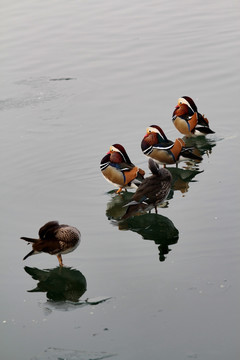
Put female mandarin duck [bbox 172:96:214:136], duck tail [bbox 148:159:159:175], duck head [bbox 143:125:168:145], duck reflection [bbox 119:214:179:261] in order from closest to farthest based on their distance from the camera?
duck reflection [bbox 119:214:179:261] < duck tail [bbox 148:159:159:175] < duck head [bbox 143:125:168:145] < female mandarin duck [bbox 172:96:214:136]

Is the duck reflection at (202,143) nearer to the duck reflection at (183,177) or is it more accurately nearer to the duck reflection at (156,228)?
the duck reflection at (183,177)

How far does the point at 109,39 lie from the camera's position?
2236cm

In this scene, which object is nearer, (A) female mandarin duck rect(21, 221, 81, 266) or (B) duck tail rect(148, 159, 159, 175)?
(A) female mandarin duck rect(21, 221, 81, 266)

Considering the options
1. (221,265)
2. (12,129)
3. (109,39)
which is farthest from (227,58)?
(221,265)

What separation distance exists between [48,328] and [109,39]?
14.4m

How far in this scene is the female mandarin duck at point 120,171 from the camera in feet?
43.0

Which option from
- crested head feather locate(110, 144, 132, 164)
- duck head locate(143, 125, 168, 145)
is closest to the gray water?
duck head locate(143, 125, 168, 145)

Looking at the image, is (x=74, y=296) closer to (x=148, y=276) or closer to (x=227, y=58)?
(x=148, y=276)

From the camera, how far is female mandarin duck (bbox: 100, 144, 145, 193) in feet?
43.0

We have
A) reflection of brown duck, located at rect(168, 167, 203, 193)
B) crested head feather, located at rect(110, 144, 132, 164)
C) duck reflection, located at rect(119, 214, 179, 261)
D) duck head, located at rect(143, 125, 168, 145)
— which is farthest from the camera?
duck head, located at rect(143, 125, 168, 145)

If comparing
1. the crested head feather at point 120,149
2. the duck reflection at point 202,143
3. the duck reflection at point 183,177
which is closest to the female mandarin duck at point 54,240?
the crested head feather at point 120,149

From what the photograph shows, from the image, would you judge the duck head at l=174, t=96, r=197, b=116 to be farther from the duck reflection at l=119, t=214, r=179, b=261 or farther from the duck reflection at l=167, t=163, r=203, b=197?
the duck reflection at l=119, t=214, r=179, b=261

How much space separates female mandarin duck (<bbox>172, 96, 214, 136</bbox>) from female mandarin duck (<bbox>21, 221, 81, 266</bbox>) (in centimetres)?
558

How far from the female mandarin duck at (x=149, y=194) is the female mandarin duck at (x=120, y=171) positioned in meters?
0.77
